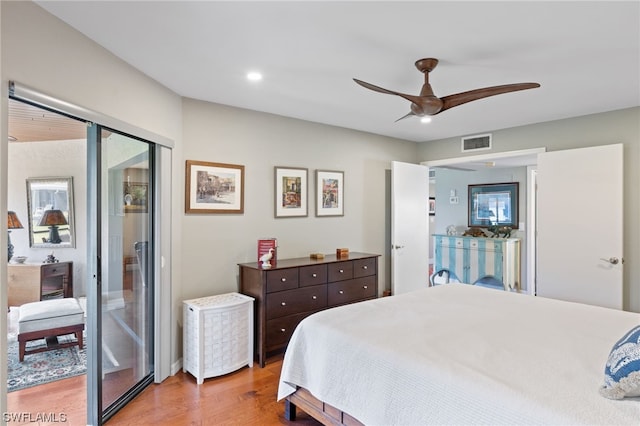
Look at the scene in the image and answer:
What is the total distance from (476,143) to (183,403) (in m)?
4.41

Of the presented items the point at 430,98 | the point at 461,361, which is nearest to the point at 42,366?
the point at 461,361

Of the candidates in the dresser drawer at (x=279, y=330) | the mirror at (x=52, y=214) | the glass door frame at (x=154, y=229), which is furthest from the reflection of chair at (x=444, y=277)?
the mirror at (x=52, y=214)

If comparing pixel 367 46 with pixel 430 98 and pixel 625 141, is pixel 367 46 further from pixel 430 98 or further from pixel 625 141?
pixel 625 141

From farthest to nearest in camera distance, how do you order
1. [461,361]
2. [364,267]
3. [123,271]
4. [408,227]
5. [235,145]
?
[408,227]
[364,267]
[235,145]
[123,271]
[461,361]

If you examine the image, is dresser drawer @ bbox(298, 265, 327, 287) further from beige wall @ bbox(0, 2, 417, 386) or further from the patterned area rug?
the patterned area rug

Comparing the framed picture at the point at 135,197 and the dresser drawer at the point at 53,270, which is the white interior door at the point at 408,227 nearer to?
the framed picture at the point at 135,197

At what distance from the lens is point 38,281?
3400mm

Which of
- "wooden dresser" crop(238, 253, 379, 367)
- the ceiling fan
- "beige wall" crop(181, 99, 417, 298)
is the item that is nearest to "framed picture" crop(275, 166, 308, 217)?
"beige wall" crop(181, 99, 417, 298)

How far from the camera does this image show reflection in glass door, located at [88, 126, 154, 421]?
2441mm

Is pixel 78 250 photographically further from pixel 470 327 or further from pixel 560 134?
pixel 560 134

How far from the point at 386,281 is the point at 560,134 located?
2.74m

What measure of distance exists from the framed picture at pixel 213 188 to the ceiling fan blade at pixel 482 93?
6.81ft

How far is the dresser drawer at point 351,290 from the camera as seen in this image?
3850mm

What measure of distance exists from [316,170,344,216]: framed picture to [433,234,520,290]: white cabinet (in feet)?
9.43
